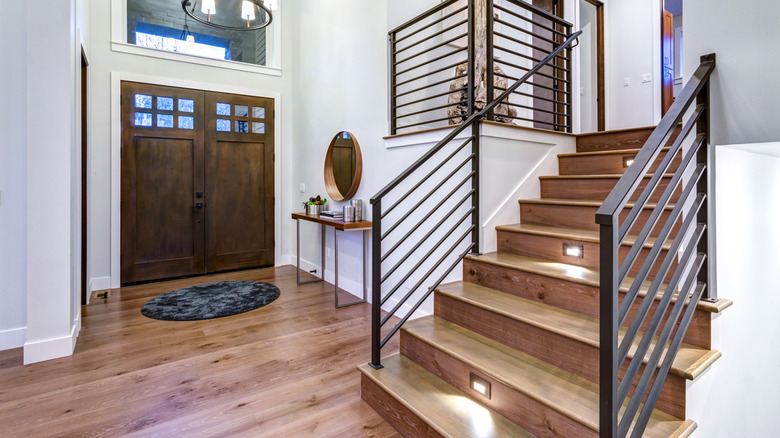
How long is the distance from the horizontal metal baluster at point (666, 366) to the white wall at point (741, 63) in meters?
0.55

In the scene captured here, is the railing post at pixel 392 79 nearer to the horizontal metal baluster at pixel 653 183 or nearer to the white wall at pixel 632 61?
the horizontal metal baluster at pixel 653 183

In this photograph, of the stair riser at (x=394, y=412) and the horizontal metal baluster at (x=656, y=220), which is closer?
the horizontal metal baluster at (x=656, y=220)

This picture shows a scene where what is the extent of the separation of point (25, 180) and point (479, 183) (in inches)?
126

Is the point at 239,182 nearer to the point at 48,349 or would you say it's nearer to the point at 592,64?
the point at 48,349

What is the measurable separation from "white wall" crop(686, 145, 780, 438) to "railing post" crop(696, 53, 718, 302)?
1.1 inches

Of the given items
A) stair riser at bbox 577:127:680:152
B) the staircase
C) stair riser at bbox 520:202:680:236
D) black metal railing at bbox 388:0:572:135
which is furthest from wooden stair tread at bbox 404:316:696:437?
stair riser at bbox 577:127:680:152

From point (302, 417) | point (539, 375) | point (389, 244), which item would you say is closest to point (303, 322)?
point (389, 244)

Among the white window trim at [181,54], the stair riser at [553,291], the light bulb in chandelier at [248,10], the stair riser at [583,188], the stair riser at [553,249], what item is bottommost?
the stair riser at [553,291]

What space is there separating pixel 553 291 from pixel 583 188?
1.06 m

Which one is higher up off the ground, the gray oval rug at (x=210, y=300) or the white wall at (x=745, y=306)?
the white wall at (x=745, y=306)

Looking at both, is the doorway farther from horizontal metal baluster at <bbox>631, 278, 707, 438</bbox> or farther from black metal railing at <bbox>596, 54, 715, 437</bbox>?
horizontal metal baluster at <bbox>631, 278, 707, 438</bbox>

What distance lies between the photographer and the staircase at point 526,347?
1513 millimetres

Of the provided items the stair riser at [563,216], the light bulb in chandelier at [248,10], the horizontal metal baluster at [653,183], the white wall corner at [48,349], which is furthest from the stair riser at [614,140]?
the white wall corner at [48,349]

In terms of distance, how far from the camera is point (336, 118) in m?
4.41
